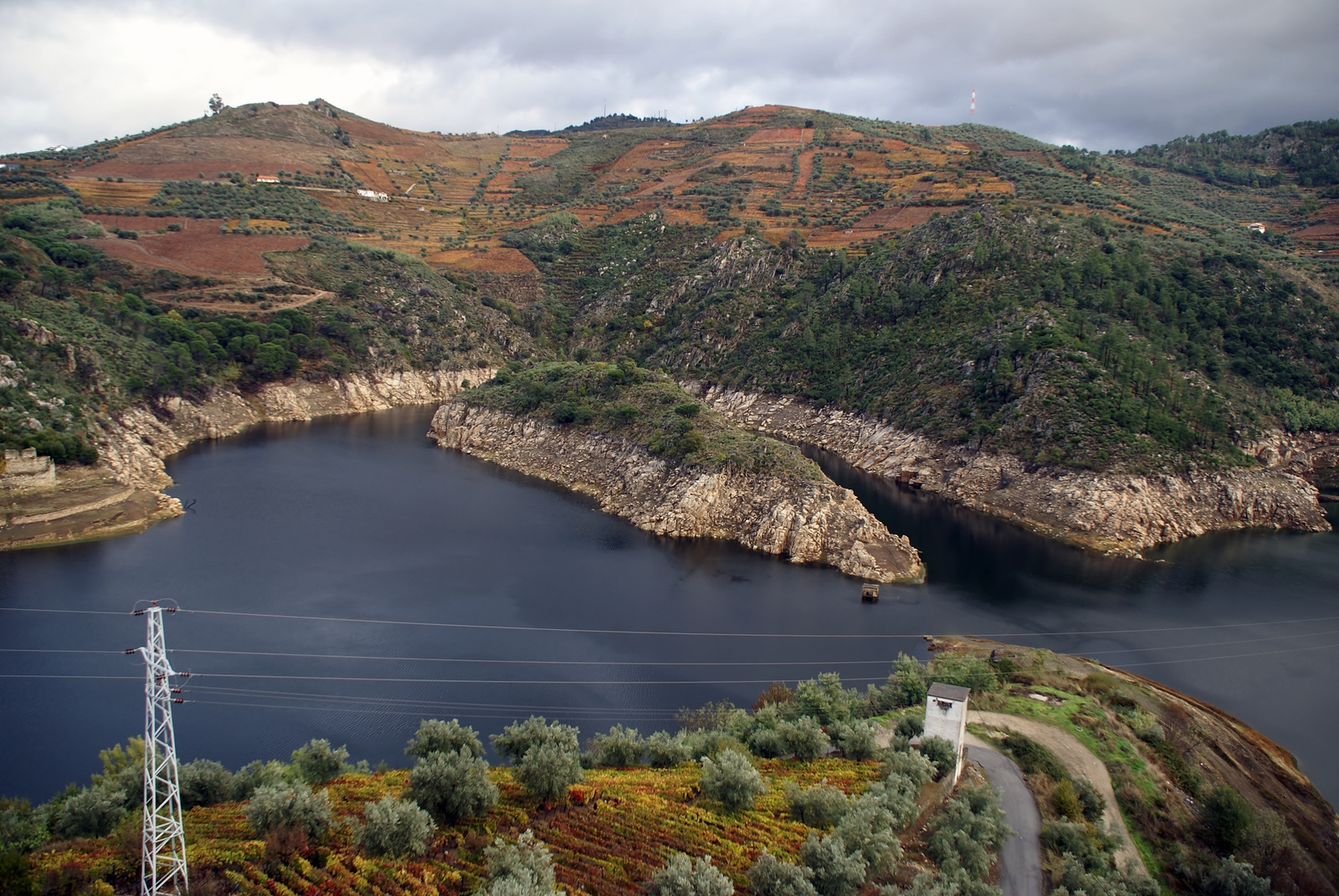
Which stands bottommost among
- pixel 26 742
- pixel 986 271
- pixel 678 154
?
pixel 26 742

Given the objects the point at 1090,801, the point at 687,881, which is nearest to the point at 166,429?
the point at 687,881

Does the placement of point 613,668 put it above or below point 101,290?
below

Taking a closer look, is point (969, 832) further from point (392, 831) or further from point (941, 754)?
point (392, 831)

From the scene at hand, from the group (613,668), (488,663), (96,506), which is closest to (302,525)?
(96,506)

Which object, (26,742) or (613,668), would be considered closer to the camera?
(26,742)

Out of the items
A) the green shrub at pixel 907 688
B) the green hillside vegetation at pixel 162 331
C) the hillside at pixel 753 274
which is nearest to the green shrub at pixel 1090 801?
the green shrub at pixel 907 688

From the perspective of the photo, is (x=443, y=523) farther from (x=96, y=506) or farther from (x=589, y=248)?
(x=589, y=248)

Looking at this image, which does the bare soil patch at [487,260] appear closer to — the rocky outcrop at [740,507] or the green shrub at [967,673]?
the rocky outcrop at [740,507]
